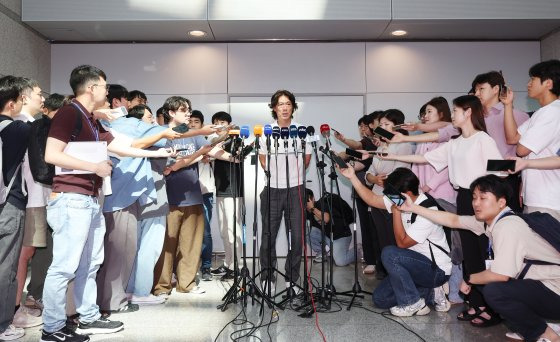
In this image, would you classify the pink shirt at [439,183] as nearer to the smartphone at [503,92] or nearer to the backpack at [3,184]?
Result: the smartphone at [503,92]

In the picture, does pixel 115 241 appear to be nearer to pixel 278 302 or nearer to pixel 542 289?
pixel 278 302

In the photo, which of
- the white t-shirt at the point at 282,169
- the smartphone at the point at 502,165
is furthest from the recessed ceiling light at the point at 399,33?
the smartphone at the point at 502,165

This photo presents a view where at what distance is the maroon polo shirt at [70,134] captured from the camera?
2496mm

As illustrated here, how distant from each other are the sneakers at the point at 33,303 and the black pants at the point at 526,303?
283cm

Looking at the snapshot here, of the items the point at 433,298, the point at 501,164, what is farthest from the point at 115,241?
the point at 501,164

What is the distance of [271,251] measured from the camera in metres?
3.62

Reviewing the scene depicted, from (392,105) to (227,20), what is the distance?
212 cm

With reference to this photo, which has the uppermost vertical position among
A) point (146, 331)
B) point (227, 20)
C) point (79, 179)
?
point (227, 20)

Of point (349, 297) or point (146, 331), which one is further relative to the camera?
point (349, 297)

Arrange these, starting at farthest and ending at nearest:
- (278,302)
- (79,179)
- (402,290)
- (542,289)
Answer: (278,302) → (402,290) → (79,179) → (542,289)

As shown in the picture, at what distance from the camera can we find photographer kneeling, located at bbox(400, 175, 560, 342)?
2.37 meters

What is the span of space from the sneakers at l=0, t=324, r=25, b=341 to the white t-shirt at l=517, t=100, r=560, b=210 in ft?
9.95

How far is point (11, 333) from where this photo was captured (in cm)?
274

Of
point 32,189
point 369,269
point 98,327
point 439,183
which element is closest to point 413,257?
point 439,183
